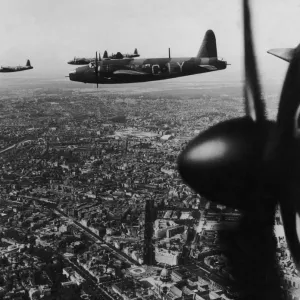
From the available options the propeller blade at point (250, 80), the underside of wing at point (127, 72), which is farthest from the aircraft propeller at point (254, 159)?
the underside of wing at point (127, 72)

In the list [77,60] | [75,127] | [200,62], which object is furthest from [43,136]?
[200,62]

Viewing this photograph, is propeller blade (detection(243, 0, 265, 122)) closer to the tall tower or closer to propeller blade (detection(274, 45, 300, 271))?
propeller blade (detection(274, 45, 300, 271))

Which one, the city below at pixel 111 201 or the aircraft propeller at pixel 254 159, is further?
the city below at pixel 111 201

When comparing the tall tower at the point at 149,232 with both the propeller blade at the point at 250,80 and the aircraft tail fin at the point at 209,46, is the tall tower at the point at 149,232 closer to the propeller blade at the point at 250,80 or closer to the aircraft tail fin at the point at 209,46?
the aircraft tail fin at the point at 209,46

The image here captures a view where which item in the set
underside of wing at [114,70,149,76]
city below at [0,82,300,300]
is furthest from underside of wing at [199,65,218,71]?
underside of wing at [114,70,149,76]

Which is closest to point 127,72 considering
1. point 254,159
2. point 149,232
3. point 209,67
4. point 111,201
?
point 209,67

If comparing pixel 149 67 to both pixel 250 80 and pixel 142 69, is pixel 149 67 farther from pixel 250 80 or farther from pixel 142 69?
pixel 250 80
